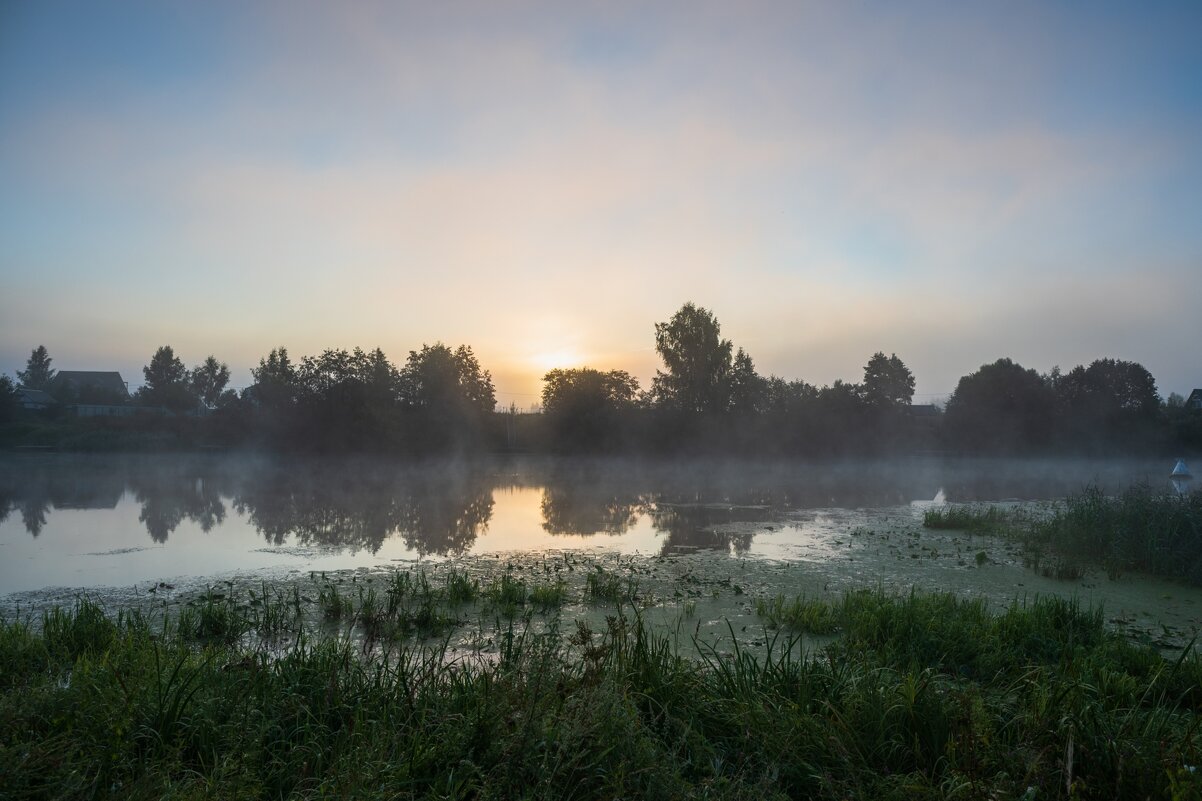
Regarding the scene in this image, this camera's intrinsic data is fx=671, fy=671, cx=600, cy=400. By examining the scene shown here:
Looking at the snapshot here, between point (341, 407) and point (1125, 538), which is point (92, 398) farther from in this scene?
point (1125, 538)

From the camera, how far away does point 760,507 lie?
61.5 feet

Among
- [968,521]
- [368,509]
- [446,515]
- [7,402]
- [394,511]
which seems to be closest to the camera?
[968,521]

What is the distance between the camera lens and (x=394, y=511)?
1697cm

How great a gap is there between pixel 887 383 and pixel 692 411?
15.2 meters

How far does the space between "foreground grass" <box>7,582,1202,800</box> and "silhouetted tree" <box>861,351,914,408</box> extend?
43835mm

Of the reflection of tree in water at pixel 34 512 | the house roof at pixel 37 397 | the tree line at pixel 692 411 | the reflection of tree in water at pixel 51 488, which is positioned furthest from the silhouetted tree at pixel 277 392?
the house roof at pixel 37 397

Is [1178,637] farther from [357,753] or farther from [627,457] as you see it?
[627,457]

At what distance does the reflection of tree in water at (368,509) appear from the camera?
523 inches

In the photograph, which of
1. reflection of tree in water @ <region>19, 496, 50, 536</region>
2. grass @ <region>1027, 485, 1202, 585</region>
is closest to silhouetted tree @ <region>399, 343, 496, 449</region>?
reflection of tree in water @ <region>19, 496, 50, 536</region>

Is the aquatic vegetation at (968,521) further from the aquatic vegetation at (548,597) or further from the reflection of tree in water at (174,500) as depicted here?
the reflection of tree in water at (174,500)

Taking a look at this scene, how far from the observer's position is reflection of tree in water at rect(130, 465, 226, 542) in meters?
14.9

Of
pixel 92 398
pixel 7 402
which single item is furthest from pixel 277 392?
pixel 92 398

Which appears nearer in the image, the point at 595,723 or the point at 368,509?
the point at 595,723

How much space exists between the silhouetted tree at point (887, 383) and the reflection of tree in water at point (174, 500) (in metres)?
39.3
